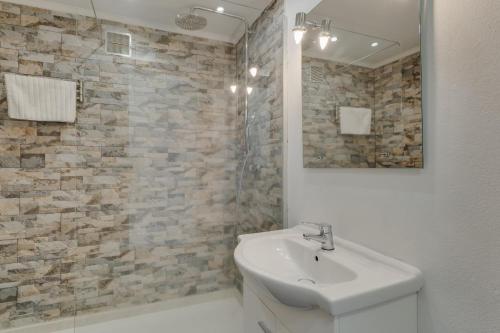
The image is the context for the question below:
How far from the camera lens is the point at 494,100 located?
2.35 ft

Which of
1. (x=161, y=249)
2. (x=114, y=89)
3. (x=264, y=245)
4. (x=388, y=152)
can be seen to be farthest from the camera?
(x=161, y=249)

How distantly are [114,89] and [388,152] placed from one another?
2.12 metres

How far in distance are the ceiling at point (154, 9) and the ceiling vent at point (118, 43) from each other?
0.42 ft

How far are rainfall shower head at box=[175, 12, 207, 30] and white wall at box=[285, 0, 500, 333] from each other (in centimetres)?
168

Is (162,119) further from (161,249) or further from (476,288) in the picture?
(476,288)

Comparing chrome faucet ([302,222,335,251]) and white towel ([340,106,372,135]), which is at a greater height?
white towel ([340,106,372,135])

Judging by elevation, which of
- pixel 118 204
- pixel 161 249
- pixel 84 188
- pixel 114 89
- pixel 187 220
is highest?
pixel 114 89

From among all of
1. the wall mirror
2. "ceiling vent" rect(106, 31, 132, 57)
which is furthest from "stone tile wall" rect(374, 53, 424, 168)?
"ceiling vent" rect(106, 31, 132, 57)

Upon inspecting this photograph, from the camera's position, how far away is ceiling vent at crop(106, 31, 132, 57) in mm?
2137

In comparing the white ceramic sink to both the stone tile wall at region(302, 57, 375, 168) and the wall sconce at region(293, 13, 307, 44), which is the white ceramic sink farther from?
the wall sconce at region(293, 13, 307, 44)

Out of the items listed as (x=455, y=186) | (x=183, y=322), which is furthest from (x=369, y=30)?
(x=183, y=322)

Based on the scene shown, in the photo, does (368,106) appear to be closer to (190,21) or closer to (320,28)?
(320,28)

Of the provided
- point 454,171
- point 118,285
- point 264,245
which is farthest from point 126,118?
point 454,171

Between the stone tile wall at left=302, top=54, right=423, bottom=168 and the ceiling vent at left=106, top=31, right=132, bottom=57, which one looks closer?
the stone tile wall at left=302, top=54, right=423, bottom=168
